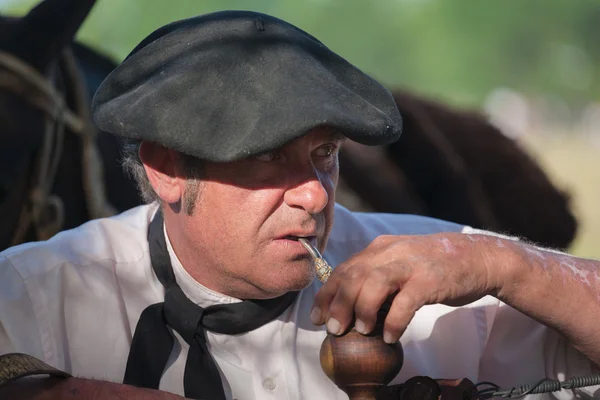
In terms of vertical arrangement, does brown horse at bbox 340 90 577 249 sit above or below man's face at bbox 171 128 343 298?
below

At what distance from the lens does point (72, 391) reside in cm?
171

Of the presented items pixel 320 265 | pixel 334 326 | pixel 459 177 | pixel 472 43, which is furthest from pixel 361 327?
pixel 472 43

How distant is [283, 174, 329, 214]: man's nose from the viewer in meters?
1.92

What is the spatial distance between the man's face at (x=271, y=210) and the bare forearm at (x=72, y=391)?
1.17 feet

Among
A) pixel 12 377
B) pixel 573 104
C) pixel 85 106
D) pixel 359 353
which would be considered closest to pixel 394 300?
pixel 359 353

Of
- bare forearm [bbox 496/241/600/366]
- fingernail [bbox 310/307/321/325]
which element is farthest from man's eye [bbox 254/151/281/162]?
bare forearm [bbox 496/241/600/366]

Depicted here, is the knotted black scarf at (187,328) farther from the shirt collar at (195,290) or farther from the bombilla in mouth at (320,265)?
the bombilla in mouth at (320,265)

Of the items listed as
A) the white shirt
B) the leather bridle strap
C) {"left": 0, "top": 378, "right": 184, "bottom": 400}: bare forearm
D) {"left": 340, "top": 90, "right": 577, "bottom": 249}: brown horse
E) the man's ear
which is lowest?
{"left": 340, "top": 90, "right": 577, "bottom": 249}: brown horse

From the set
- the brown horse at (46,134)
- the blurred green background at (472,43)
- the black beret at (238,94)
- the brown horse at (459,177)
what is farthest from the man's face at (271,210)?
the blurred green background at (472,43)

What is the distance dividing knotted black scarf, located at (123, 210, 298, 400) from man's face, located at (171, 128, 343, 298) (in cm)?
17

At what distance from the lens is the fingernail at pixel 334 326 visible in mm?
1690

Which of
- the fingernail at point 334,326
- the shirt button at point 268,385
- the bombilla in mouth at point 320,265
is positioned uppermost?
the bombilla in mouth at point 320,265

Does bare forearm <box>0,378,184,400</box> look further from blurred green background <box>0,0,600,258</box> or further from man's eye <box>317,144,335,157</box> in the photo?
blurred green background <box>0,0,600,258</box>

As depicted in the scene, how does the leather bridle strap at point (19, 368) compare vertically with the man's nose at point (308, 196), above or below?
below
